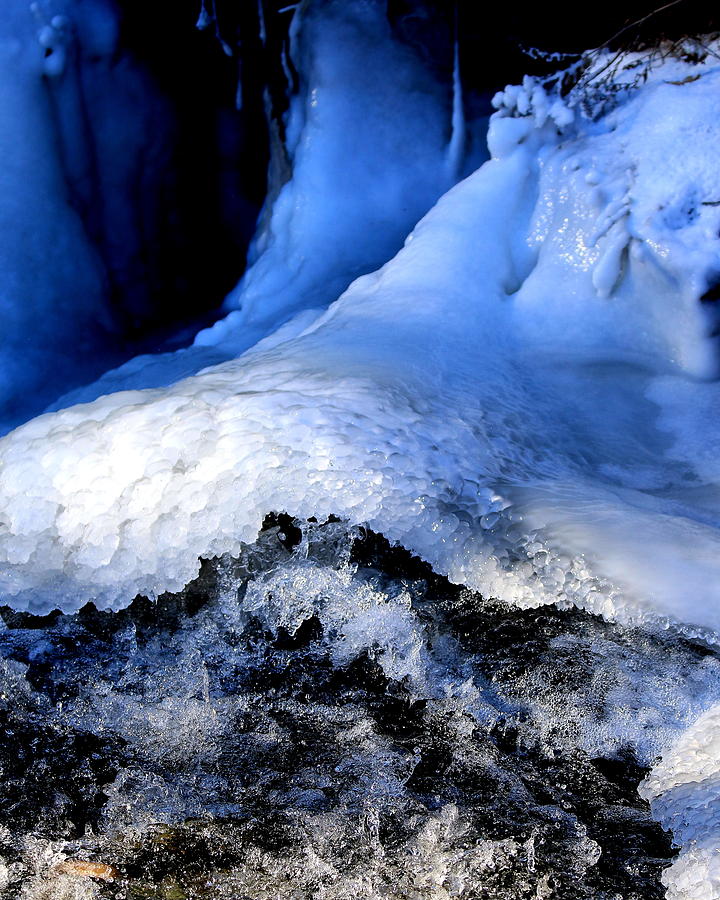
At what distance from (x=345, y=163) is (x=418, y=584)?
243 centimetres

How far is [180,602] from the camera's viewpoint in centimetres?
212

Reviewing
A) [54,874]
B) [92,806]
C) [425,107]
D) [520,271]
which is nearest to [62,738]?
[92,806]

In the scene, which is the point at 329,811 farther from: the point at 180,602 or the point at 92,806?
the point at 180,602

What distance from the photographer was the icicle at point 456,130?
395 centimetres

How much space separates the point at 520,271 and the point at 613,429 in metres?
0.76

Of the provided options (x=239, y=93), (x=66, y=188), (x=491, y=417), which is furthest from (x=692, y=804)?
(x=239, y=93)

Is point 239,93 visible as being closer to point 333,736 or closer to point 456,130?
point 456,130

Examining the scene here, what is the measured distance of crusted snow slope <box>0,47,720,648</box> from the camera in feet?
6.79

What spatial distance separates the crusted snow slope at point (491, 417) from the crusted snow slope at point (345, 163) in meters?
0.66

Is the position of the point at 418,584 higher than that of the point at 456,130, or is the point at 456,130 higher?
the point at 456,130

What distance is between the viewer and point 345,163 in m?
3.99

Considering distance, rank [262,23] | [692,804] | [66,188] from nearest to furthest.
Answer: [692,804]
[66,188]
[262,23]

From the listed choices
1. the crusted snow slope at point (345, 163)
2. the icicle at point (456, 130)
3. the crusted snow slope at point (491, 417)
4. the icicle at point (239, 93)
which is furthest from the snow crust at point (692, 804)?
the icicle at point (239, 93)

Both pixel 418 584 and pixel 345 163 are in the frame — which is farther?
pixel 345 163
